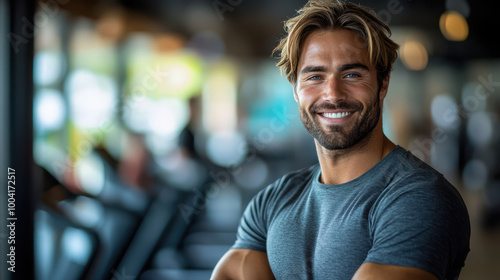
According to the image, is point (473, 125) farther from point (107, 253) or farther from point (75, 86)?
point (107, 253)

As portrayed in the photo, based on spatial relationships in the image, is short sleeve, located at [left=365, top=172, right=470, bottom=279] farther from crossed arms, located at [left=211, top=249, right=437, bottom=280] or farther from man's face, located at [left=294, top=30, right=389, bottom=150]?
crossed arms, located at [left=211, top=249, right=437, bottom=280]

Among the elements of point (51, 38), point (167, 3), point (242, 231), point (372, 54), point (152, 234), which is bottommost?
point (152, 234)

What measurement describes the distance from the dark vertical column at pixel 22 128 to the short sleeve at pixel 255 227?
1.25 meters

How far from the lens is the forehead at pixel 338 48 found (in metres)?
1.29

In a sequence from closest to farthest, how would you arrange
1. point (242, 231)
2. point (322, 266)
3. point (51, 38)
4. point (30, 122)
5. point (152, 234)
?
point (322, 266) → point (242, 231) → point (30, 122) → point (152, 234) → point (51, 38)

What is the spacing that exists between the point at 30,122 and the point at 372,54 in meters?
1.62

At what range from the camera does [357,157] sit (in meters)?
1.29

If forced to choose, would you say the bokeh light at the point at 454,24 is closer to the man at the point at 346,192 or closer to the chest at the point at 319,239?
the man at the point at 346,192

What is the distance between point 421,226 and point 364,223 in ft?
0.51

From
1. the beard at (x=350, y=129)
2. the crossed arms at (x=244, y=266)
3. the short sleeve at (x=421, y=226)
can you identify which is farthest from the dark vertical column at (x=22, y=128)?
the short sleeve at (x=421, y=226)

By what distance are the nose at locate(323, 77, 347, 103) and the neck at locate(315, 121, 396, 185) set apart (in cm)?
13

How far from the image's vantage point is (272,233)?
1349 mm

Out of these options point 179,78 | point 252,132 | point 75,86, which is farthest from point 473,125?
point 75,86

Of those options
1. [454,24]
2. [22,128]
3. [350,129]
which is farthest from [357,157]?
[454,24]
